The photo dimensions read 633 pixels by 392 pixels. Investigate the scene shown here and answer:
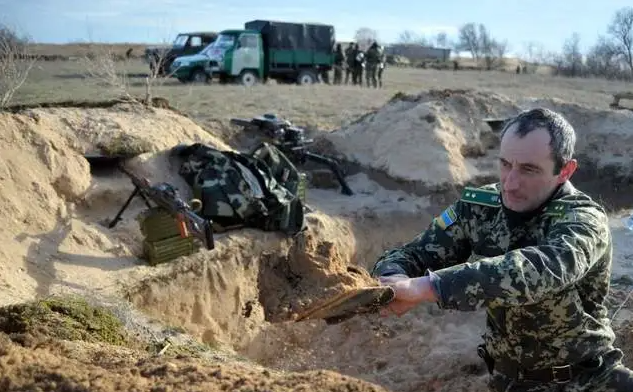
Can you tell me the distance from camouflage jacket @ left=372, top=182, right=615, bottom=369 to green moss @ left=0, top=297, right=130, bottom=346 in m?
2.08

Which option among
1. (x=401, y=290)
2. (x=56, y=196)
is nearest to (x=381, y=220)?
(x=56, y=196)

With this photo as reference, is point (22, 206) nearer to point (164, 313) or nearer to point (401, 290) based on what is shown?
point (164, 313)

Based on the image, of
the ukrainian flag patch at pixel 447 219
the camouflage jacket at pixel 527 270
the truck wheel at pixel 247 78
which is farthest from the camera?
the truck wheel at pixel 247 78

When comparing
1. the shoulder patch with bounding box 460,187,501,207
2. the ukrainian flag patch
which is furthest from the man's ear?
the ukrainian flag patch

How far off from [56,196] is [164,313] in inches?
72.0

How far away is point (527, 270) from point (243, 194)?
579 centimetres

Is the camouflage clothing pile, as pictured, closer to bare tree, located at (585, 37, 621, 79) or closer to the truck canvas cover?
the truck canvas cover

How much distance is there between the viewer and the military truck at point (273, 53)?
77.3ft

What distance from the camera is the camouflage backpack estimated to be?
7.91 meters

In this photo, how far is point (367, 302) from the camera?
2.55m

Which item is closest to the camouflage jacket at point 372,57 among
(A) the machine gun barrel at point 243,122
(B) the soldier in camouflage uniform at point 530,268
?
(A) the machine gun barrel at point 243,122

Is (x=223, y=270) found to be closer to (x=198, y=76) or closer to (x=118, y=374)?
(x=118, y=374)

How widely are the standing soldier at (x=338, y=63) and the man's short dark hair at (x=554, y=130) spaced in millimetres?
24676

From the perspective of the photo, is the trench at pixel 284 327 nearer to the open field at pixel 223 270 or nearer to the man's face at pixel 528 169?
the open field at pixel 223 270
